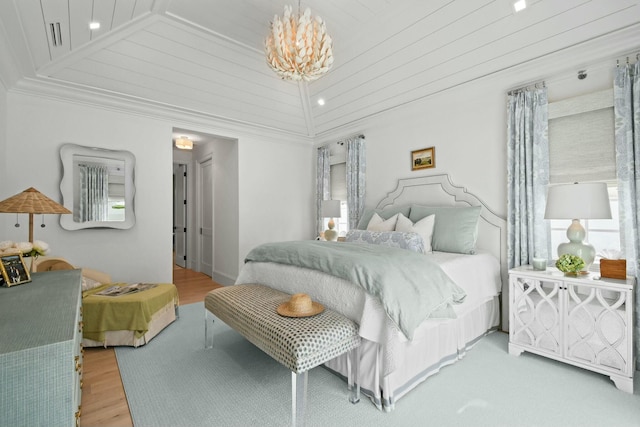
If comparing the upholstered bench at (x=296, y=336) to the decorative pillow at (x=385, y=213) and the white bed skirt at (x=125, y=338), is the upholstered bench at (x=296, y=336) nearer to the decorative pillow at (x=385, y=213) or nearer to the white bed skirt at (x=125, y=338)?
the white bed skirt at (x=125, y=338)

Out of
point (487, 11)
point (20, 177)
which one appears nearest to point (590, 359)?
point (487, 11)

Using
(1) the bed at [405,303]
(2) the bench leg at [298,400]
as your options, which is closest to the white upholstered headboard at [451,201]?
(1) the bed at [405,303]

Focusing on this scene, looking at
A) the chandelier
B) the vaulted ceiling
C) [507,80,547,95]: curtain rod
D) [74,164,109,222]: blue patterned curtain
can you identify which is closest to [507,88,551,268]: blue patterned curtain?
[507,80,547,95]: curtain rod

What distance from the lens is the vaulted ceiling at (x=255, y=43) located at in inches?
95.6

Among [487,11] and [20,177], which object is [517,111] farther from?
[20,177]

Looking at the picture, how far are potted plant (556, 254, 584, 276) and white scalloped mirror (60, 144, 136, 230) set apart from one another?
4.47 metres

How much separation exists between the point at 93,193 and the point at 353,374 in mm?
3532

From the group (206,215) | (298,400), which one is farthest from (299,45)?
(206,215)

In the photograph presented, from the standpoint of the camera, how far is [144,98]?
3660 mm

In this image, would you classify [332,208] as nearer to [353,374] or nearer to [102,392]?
[353,374]

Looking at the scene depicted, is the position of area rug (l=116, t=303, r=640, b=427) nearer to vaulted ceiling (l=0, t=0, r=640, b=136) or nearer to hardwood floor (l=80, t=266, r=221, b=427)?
hardwood floor (l=80, t=266, r=221, b=427)

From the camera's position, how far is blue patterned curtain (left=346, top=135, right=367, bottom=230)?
179 inches

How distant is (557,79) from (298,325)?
3158mm

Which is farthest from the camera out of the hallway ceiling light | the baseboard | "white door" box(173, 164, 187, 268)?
"white door" box(173, 164, 187, 268)
